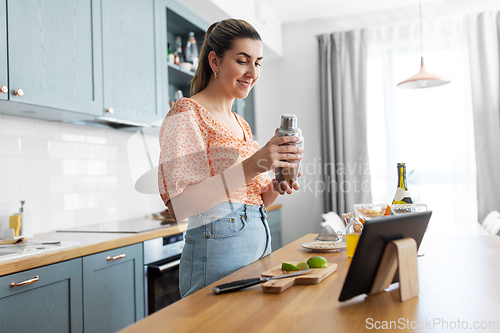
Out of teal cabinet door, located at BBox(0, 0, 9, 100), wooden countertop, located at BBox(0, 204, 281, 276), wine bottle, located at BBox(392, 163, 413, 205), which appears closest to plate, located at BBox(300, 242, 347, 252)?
wine bottle, located at BBox(392, 163, 413, 205)

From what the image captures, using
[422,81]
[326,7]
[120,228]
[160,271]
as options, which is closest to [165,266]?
[160,271]

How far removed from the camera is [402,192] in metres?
1.56

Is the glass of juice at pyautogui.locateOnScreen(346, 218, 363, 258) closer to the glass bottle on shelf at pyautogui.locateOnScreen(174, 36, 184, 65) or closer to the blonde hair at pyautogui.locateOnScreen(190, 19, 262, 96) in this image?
the blonde hair at pyautogui.locateOnScreen(190, 19, 262, 96)

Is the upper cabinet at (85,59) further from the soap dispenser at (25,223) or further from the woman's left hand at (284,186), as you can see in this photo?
the woman's left hand at (284,186)

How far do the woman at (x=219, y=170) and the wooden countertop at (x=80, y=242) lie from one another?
668 mm

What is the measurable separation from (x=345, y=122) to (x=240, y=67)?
3.06 metres

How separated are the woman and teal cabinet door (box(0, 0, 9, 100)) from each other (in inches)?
36.0

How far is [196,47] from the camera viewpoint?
3.30m

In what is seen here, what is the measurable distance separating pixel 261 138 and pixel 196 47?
163 centimetres

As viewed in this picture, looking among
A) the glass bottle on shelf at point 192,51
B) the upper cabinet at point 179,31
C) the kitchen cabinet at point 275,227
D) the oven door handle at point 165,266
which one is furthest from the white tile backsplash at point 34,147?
the kitchen cabinet at point 275,227

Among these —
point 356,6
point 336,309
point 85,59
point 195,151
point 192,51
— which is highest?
point 356,6

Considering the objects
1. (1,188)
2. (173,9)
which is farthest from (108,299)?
(173,9)

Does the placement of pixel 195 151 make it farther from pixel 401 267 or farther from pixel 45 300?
pixel 45 300

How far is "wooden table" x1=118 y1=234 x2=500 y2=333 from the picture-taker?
25.9 inches
